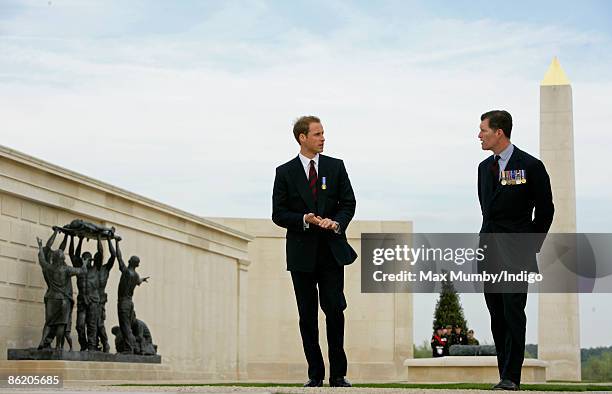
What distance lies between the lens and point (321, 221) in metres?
8.12

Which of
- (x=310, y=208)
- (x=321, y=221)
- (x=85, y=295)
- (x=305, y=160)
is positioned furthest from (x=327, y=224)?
(x=85, y=295)

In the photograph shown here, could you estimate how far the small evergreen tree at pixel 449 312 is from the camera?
2814cm

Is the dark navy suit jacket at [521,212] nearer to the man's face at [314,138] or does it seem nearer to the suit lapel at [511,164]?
the suit lapel at [511,164]

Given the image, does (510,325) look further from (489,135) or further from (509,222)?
(489,135)

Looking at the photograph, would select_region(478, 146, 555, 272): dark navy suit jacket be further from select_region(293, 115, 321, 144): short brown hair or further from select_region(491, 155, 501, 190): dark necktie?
select_region(293, 115, 321, 144): short brown hair

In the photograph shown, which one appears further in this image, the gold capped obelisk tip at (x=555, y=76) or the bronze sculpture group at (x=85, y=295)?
the gold capped obelisk tip at (x=555, y=76)

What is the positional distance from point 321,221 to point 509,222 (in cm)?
130

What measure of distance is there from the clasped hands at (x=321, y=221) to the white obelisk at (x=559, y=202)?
65.8 feet

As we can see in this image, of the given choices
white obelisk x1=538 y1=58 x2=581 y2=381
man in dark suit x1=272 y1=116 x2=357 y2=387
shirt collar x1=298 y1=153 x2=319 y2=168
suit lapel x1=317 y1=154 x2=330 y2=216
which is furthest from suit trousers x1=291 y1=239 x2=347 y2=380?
white obelisk x1=538 y1=58 x2=581 y2=381

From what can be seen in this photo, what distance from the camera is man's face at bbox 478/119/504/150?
26.9ft

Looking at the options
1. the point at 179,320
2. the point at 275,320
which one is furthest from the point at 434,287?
the point at 179,320

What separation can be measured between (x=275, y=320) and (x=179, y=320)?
9171mm

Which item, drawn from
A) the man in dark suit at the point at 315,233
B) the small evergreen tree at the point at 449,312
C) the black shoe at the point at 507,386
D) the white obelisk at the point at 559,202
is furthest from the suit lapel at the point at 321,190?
the small evergreen tree at the point at 449,312

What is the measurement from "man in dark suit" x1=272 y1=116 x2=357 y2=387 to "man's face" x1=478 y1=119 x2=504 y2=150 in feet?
3.40
